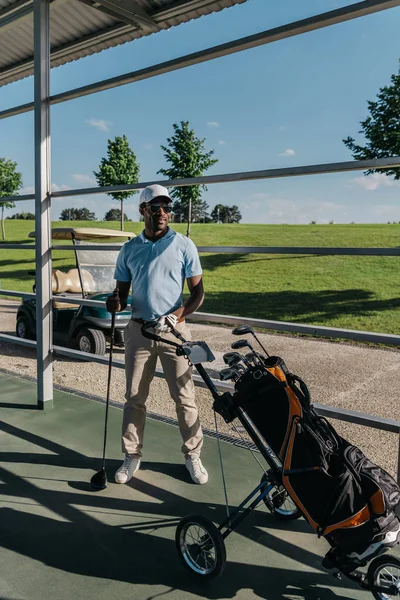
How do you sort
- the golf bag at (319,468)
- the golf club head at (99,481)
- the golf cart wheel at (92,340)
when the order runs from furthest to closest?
the golf cart wheel at (92,340)
the golf club head at (99,481)
the golf bag at (319,468)

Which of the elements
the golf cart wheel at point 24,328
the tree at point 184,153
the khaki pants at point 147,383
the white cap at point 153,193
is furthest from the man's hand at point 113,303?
the tree at point 184,153

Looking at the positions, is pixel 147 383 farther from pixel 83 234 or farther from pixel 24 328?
pixel 24 328

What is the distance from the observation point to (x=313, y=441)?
177cm

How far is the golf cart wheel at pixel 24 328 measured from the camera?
24.5ft

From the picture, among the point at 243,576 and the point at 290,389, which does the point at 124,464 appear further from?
the point at 290,389

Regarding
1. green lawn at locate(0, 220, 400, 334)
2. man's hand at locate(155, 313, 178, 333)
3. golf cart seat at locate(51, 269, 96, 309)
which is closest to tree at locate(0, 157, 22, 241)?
green lawn at locate(0, 220, 400, 334)

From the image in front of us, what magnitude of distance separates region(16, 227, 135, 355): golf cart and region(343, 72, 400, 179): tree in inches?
376

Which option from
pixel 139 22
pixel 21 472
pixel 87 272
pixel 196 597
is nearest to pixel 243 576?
pixel 196 597

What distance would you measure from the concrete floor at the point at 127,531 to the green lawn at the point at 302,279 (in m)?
11.7

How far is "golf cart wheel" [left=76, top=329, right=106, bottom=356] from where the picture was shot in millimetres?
6664

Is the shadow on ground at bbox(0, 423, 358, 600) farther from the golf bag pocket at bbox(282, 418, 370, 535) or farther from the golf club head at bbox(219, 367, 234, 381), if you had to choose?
the golf club head at bbox(219, 367, 234, 381)

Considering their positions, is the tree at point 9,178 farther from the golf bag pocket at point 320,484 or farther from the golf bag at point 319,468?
the golf bag pocket at point 320,484

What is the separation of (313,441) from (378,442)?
286 centimetres

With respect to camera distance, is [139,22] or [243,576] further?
[139,22]
